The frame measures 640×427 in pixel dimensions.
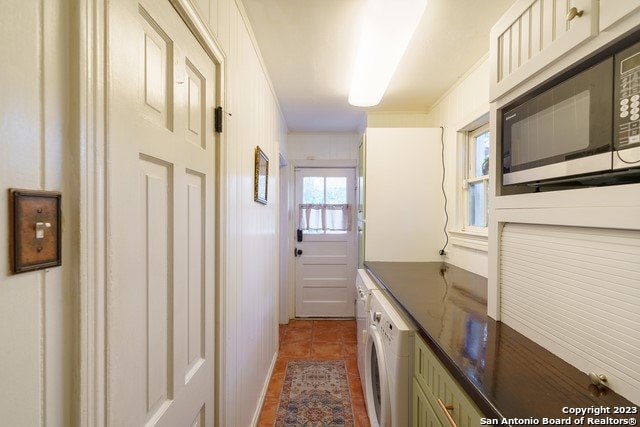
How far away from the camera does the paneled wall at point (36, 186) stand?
1.25 ft

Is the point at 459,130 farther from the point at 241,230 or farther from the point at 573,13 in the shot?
the point at 241,230

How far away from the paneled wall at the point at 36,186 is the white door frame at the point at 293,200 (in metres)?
3.07

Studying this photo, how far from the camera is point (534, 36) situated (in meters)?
0.88

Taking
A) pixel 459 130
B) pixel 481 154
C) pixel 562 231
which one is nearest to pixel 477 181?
pixel 481 154

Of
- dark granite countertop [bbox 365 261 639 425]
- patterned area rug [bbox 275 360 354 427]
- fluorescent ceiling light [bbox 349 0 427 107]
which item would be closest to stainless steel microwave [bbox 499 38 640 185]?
dark granite countertop [bbox 365 261 639 425]

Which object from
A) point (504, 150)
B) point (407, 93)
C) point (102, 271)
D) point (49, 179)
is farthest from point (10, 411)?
point (407, 93)

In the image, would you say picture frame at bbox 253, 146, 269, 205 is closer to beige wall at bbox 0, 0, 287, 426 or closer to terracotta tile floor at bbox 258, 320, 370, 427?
beige wall at bbox 0, 0, 287, 426

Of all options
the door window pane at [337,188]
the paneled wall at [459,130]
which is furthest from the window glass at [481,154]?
the door window pane at [337,188]

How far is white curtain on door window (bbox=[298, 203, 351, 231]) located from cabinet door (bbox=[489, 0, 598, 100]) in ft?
8.48

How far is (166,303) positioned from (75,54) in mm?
593

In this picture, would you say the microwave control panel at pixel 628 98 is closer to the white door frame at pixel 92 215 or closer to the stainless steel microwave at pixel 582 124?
the stainless steel microwave at pixel 582 124

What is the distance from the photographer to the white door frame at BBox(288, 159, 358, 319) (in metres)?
3.53

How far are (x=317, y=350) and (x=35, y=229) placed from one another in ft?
9.16

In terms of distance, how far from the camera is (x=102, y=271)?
0.52 meters
